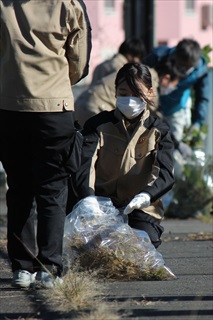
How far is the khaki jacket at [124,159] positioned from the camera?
5637 mm

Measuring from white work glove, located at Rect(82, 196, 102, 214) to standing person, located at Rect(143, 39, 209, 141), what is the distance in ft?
10.8

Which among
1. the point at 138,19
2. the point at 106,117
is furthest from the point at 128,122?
the point at 138,19

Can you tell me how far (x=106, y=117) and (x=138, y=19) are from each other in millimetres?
5123

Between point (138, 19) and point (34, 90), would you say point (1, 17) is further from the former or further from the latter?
point (138, 19)

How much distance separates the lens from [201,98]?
923 cm

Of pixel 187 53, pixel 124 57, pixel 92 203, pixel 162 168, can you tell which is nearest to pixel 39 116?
pixel 92 203

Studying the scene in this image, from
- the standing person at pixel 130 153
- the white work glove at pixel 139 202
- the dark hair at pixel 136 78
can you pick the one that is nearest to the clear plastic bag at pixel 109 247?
the white work glove at pixel 139 202

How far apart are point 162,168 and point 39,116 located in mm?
1066

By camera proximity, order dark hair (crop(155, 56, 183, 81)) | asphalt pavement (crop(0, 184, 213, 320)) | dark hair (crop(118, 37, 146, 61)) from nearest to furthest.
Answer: asphalt pavement (crop(0, 184, 213, 320))
dark hair (crop(155, 56, 183, 81))
dark hair (crop(118, 37, 146, 61))

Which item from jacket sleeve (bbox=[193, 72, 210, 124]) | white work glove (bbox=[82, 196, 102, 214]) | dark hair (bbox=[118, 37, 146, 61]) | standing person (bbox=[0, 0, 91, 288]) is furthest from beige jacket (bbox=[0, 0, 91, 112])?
jacket sleeve (bbox=[193, 72, 210, 124])

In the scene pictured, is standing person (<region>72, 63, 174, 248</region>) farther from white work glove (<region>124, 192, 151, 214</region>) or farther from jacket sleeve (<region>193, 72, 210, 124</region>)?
jacket sleeve (<region>193, 72, 210, 124</region>)

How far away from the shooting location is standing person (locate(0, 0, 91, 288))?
4.80 m

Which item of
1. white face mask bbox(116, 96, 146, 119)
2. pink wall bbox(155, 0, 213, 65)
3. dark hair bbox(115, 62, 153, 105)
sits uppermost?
dark hair bbox(115, 62, 153, 105)

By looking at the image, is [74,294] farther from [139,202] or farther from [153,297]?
[139,202]
